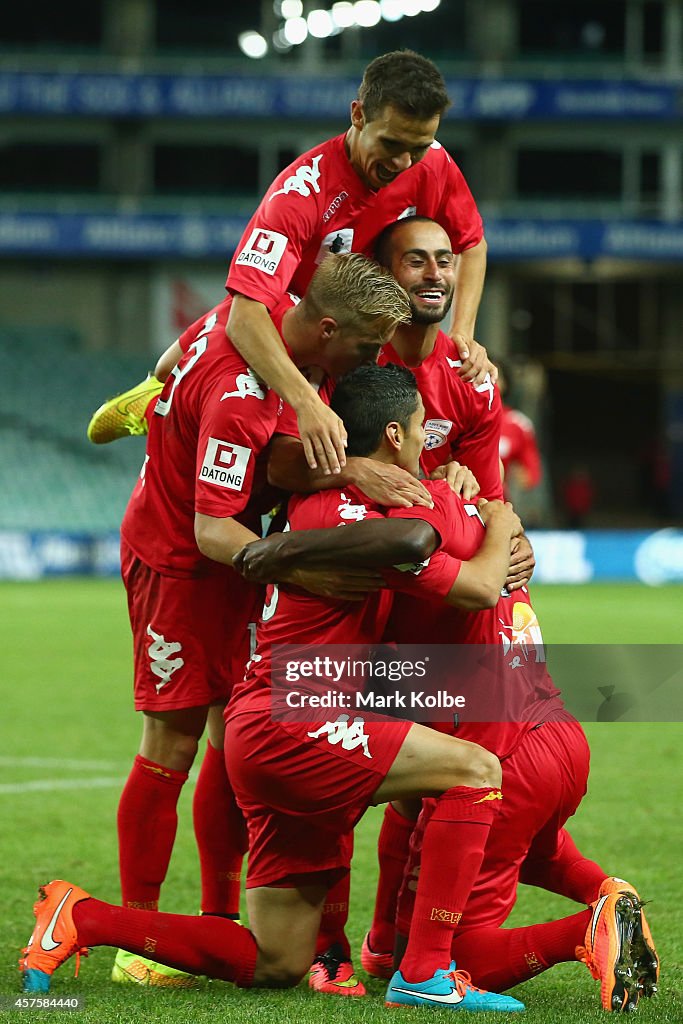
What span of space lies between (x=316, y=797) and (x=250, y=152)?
25.6 metres

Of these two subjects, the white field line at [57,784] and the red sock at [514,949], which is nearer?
the red sock at [514,949]

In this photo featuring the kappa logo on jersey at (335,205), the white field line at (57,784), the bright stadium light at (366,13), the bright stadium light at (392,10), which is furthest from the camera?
the bright stadium light at (392,10)

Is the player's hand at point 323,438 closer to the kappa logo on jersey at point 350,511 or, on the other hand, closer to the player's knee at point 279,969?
the kappa logo on jersey at point 350,511

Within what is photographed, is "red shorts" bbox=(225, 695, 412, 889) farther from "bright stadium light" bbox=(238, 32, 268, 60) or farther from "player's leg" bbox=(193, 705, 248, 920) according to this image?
"bright stadium light" bbox=(238, 32, 268, 60)

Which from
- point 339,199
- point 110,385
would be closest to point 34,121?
point 110,385

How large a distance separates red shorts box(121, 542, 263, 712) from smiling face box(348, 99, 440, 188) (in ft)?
4.06

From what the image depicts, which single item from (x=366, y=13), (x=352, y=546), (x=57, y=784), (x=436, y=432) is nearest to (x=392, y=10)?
(x=366, y=13)

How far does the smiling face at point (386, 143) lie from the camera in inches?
159

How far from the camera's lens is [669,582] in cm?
1938

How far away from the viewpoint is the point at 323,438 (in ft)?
11.7

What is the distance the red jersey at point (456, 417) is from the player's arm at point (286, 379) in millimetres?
535

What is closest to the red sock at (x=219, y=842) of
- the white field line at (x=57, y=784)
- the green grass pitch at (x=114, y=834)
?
the green grass pitch at (x=114, y=834)

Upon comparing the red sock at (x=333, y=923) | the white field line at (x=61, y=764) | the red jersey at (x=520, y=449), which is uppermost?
the red jersey at (x=520, y=449)

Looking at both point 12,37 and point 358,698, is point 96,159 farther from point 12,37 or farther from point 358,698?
point 358,698
